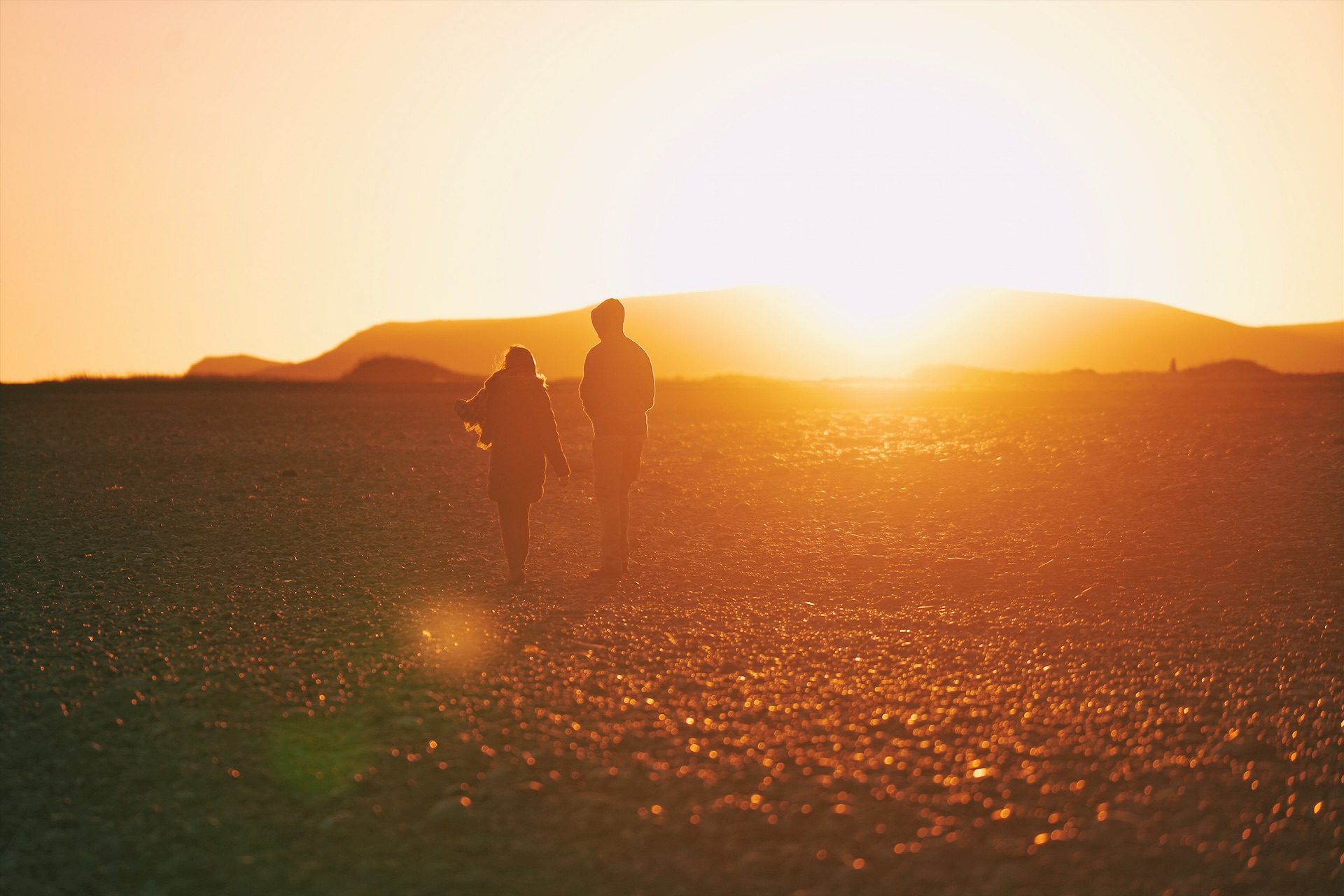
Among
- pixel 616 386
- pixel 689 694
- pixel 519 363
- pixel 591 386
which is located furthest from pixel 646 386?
pixel 689 694

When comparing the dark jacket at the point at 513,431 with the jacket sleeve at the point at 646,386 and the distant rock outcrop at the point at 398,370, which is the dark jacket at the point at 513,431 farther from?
the distant rock outcrop at the point at 398,370

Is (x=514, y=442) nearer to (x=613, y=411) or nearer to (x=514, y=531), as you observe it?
(x=514, y=531)

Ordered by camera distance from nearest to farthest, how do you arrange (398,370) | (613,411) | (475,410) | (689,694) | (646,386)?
(689,694) → (475,410) → (613,411) → (646,386) → (398,370)

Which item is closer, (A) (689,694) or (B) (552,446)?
(A) (689,694)

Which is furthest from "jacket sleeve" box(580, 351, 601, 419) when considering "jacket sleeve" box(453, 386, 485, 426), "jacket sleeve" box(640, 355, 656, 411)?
"jacket sleeve" box(453, 386, 485, 426)

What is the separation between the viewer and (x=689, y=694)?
18.0 ft

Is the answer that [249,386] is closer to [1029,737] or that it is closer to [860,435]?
[860,435]

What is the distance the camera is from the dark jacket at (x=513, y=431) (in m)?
8.29

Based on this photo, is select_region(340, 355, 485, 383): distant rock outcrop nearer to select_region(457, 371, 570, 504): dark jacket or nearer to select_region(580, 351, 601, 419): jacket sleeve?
select_region(580, 351, 601, 419): jacket sleeve

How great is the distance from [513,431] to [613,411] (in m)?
0.89

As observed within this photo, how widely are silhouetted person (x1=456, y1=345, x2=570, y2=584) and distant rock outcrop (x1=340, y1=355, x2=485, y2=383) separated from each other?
40739mm

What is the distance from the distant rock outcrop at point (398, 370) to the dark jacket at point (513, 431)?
40.7 metres

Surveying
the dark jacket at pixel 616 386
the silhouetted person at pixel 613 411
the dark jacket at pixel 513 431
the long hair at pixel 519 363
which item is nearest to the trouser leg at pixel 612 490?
the silhouetted person at pixel 613 411

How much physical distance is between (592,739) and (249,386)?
3119cm
